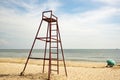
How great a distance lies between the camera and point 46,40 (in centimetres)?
1289

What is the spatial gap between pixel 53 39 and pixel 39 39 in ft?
3.27

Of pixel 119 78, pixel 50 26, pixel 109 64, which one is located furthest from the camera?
pixel 109 64

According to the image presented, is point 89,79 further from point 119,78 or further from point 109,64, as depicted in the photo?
point 109,64

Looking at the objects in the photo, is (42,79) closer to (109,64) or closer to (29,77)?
(29,77)

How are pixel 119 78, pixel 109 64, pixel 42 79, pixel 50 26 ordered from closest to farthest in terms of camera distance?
pixel 42 79 → pixel 50 26 → pixel 119 78 → pixel 109 64

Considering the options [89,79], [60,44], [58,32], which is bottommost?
[89,79]

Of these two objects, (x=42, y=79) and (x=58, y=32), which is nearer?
(x=42, y=79)

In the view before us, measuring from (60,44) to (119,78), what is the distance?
16.8 feet

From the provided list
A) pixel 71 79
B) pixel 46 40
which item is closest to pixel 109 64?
pixel 71 79

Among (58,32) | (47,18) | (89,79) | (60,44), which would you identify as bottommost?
(89,79)

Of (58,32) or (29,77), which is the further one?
(58,32)

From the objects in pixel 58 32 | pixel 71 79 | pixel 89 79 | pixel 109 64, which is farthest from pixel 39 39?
pixel 109 64

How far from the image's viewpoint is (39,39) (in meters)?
13.0

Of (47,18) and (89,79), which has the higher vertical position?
(47,18)
